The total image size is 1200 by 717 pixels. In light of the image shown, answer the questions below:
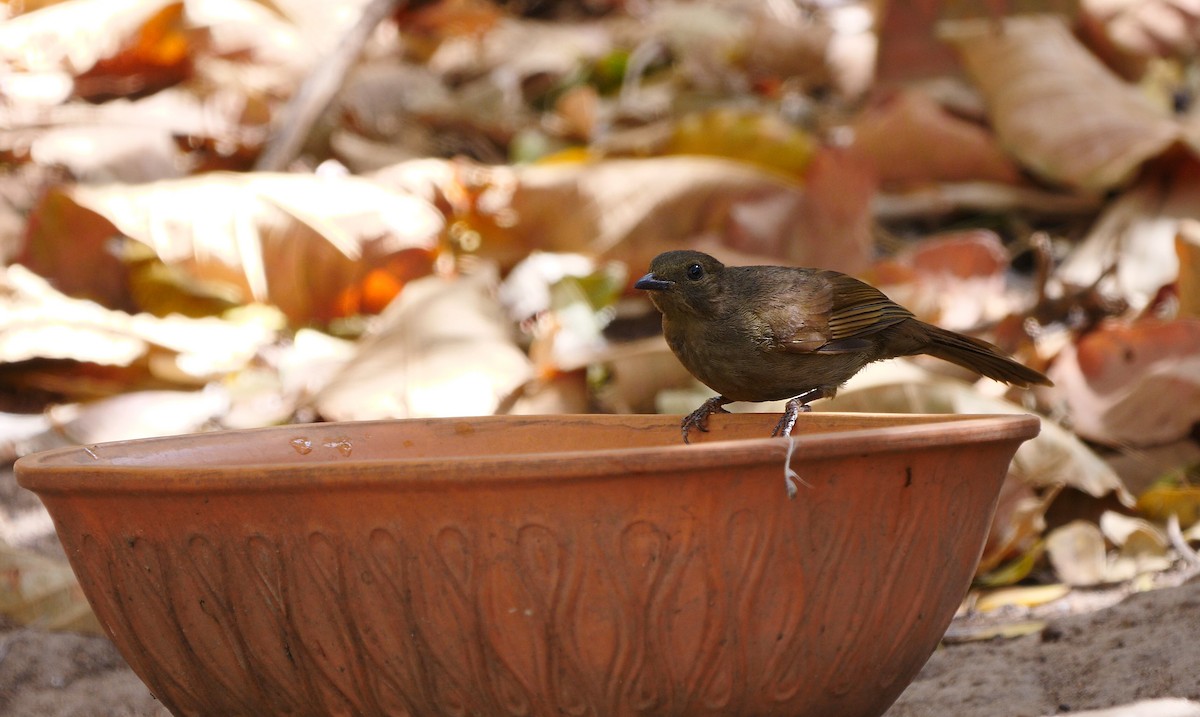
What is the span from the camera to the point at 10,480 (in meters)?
4.20

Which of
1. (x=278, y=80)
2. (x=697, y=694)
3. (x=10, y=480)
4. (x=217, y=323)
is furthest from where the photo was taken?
(x=278, y=80)

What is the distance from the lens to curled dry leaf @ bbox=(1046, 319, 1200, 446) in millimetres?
3898

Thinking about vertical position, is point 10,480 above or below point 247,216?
below

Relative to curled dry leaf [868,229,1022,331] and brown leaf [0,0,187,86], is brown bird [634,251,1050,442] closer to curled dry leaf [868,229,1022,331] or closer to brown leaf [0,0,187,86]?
curled dry leaf [868,229,1022,331]

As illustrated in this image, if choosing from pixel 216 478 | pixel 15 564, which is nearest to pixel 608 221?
pixel 15 564

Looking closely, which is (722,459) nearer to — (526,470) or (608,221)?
(526,470)

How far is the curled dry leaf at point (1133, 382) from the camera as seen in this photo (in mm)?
3898

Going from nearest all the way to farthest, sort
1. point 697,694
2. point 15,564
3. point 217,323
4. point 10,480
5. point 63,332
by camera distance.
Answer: point 697,694 → point 15,564 → point 10,480 → point 63,332 → point 217,323

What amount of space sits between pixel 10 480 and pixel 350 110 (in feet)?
10.4

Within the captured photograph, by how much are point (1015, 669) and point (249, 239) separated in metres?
3.26

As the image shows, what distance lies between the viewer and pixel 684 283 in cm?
298

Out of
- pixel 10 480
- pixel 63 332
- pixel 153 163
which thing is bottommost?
pixel 10 480

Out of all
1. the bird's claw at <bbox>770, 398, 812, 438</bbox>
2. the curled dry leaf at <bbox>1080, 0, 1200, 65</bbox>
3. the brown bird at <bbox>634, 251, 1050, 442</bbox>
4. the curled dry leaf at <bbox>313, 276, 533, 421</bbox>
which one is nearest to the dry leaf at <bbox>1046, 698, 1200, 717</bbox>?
the bird's claw at <bbox>770, 398, 812, 438</bbox>

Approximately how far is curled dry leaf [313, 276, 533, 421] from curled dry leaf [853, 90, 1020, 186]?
2.26 meters
